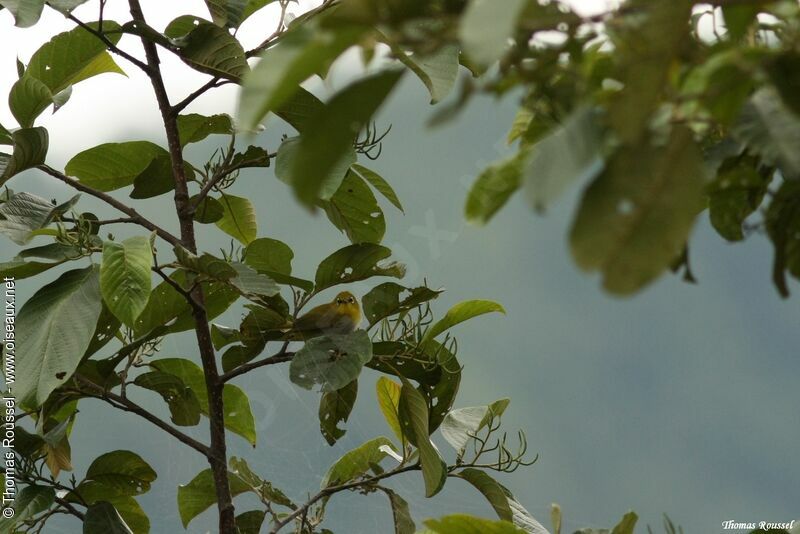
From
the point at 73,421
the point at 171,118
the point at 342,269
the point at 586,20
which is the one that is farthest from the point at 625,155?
the point at 73,421

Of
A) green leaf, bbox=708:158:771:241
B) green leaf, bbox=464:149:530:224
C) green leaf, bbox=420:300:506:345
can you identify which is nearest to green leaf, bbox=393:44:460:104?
green leaf, bbox=420:300:506:345

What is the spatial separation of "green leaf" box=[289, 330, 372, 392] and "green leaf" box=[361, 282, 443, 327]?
69mm

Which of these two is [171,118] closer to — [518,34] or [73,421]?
[73,421]

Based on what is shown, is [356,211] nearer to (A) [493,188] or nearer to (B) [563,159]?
(A) [493,188]

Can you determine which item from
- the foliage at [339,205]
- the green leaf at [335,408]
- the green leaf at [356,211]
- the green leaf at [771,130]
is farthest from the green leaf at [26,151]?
the green leaf at [771,130]

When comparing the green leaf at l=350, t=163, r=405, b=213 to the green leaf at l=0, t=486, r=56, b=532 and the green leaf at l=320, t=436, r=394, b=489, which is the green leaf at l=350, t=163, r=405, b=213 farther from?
the green leaf at l=0, t=486, r=56, b=532

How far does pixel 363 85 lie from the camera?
0.28 meters

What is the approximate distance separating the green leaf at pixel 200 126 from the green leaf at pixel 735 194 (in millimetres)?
951

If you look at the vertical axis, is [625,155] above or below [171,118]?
below

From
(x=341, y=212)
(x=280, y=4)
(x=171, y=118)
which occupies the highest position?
(x=280, y=4)

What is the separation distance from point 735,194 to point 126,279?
693 mm

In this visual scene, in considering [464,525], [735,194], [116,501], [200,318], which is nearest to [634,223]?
[735,194]

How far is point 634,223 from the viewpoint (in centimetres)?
26

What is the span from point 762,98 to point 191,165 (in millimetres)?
1068
